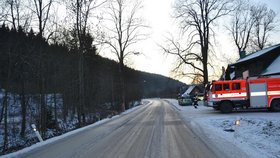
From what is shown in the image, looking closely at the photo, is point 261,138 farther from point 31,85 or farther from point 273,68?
point 273,68

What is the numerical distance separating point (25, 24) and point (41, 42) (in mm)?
2001

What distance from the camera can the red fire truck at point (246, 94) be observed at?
2592 centimetres

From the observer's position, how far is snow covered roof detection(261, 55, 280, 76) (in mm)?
30272

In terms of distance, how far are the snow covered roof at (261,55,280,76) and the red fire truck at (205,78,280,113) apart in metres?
4.46

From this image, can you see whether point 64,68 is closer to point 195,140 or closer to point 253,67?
point 253,67

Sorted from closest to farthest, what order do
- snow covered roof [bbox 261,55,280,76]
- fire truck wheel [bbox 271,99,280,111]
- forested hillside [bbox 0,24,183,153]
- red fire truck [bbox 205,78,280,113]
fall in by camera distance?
forested hillside [bbox 0,24,183,153] → fire truck wheel [bbox 271,99,280,111] → red fire truck [bbox 205,78,280,113] → snow covered roof [bbox 261,55,280,76]

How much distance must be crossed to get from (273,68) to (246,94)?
702 cm

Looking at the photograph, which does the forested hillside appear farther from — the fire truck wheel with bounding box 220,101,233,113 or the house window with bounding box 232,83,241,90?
the house window with bounding box 232,83,241,90

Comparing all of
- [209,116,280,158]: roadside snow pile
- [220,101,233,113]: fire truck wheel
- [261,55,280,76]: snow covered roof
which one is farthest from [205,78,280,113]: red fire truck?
[209,116,280,158]: roadside snow pile

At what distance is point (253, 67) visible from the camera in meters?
35.8

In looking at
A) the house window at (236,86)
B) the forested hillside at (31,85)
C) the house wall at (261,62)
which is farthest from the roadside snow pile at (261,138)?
the house wall at (261,62)

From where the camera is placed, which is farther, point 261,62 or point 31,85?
point 261,62

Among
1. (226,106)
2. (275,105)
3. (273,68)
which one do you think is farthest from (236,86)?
(273,68)

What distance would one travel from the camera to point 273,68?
1237 inches
